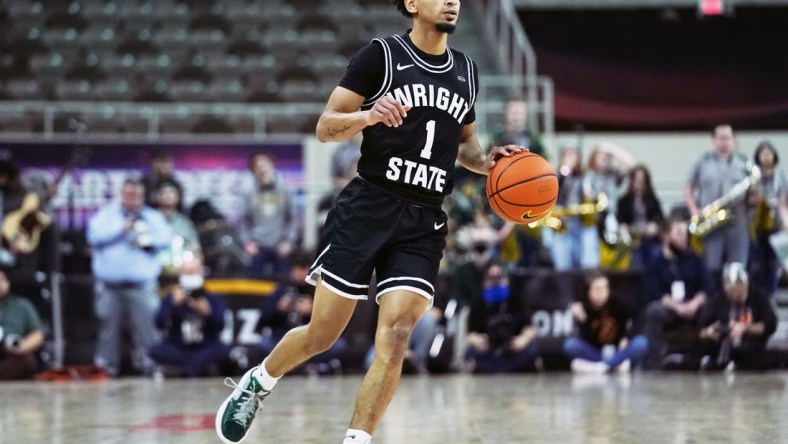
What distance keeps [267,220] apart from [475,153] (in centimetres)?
760

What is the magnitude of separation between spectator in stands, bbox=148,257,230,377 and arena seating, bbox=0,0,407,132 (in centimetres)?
644

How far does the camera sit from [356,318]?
40.4 feet

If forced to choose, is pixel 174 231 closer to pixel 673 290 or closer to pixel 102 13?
pixel 673 290

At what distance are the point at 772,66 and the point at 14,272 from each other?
11892 mm

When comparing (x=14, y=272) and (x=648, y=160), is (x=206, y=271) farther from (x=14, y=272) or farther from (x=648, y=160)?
(x=648, y=160)

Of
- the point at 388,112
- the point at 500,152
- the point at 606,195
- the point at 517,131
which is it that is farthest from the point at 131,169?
the point at 388,112

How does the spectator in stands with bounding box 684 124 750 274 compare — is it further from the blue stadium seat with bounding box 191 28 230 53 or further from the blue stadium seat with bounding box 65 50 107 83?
the blue stadium seat with bounding box 65 50 107 83

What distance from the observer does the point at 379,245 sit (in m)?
5.42

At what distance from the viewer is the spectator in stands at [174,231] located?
12.6m

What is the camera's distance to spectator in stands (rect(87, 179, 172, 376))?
12141 millimetres

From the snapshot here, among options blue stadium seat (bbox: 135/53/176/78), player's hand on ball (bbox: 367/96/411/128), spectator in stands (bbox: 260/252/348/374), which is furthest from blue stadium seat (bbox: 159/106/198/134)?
player's hand on ball (bbox: 367/96/411/128)

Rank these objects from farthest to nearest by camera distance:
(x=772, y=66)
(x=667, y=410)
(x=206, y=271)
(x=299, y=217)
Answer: (x=772, y=66) → (x=299, y=217) → (x=206, y=271) → (x=667, y=410)

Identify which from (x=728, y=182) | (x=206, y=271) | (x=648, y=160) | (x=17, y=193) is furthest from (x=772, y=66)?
(x=17, y=193)

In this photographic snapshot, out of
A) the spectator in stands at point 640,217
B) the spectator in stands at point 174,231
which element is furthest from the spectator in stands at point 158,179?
the spectator in stands at point 640,217
